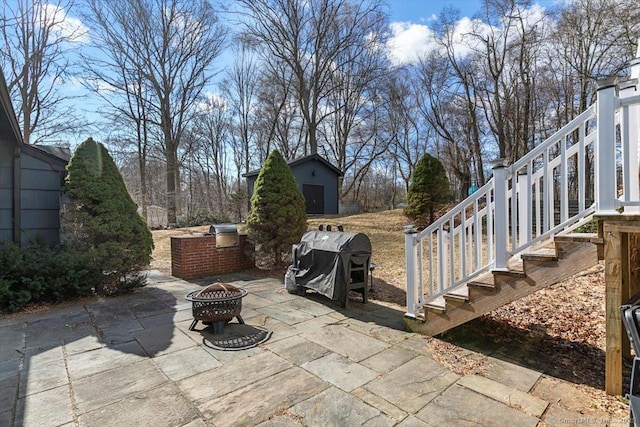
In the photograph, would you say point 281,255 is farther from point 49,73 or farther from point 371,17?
point 371,17

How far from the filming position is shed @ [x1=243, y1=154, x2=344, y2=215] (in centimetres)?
1728

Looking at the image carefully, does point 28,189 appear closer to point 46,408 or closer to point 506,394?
point 46,408

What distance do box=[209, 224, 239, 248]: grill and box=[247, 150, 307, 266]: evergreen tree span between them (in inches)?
15.1

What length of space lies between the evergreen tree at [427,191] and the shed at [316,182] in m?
7.27

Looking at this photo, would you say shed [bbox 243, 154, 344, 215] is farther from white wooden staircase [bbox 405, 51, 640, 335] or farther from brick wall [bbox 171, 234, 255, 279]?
white wooden staircase [bbox 405, 51, 640, 335]

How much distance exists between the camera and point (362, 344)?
3471 millimetres

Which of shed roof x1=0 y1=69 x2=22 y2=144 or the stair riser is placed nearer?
the stair riser

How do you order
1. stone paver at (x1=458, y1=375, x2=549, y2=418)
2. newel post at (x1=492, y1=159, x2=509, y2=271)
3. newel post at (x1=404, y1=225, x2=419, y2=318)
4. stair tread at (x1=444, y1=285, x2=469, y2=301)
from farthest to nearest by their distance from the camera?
1. newel post at (x1=404, y1=225, x2=419, y2=318)
2. stair tread at (x1=444, y1=285, x2=469, y2=301)
3. newel post at (x1=492, y1=159, x2=509, y2=271)
4. stone paver at (x1=458, y1=375, x2=549, y2=418)

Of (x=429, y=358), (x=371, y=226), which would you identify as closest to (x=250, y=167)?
(x=371, y=226)

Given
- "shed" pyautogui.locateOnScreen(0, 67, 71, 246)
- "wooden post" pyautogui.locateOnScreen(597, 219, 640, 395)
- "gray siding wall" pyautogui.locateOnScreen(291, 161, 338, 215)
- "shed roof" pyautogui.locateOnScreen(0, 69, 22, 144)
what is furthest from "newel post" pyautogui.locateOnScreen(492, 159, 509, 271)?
"gray siding wall" pyautogui.locateOnScreen(291, 161, 338, 215)

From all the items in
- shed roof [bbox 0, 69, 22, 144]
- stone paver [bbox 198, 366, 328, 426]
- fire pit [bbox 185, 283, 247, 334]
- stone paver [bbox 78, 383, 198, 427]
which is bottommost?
stone paver [bbox 198, 366, 328, 426]

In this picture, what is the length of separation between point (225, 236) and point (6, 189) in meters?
3.70

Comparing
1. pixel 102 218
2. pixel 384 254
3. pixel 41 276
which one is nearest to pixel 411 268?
pixel 384 254

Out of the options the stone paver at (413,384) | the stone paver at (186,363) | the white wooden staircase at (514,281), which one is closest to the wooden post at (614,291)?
the white wooden staircase at (514,281)
